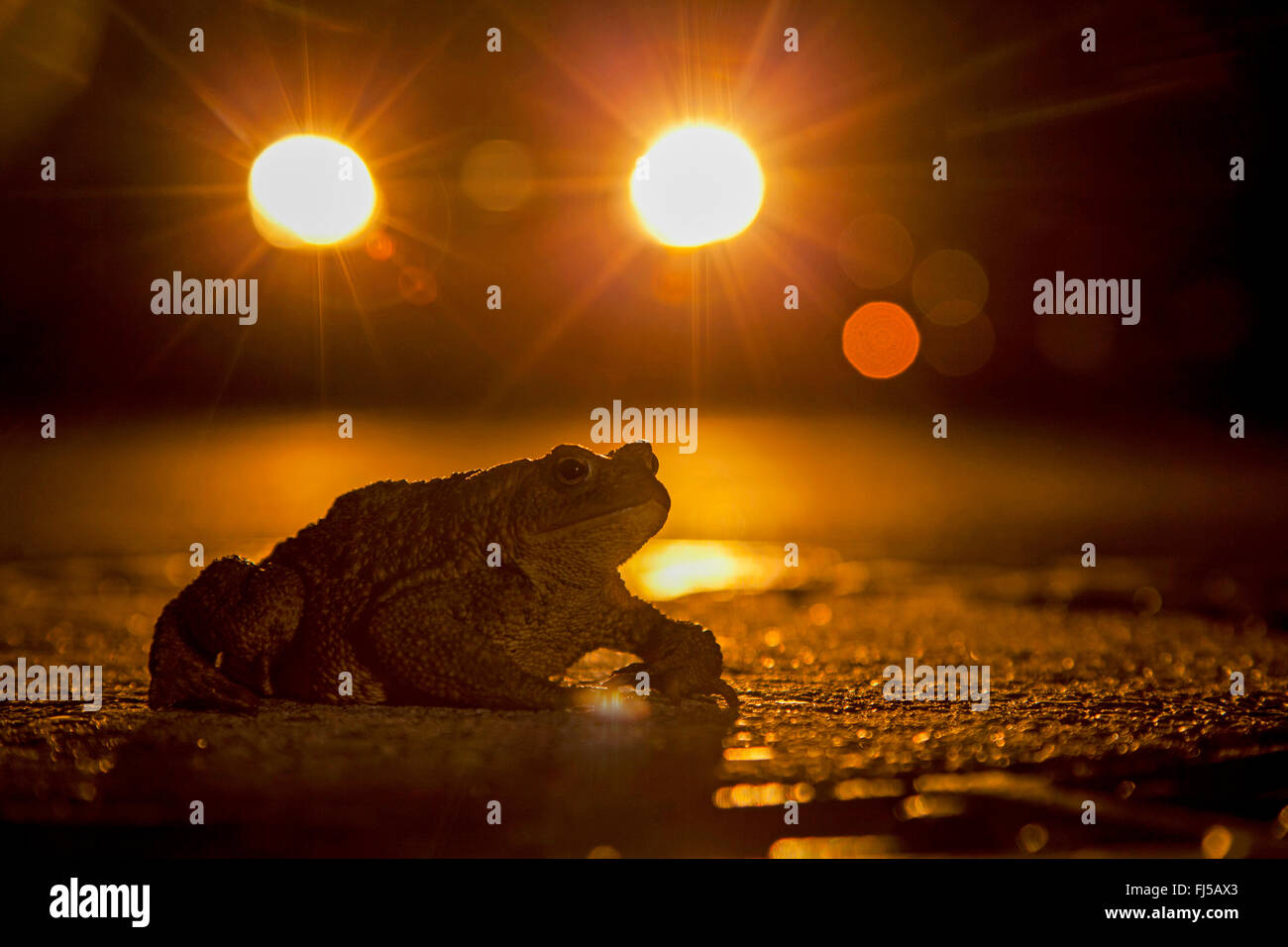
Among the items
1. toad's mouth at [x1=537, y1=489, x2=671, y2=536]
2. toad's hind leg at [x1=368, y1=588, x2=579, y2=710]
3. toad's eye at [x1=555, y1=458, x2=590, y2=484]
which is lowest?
toad's hind leg at [x1=368, y1=588, x2=579, y2=710]

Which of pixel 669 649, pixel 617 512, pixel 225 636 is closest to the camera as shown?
pixel 617 512

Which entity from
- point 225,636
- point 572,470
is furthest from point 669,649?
point 225,636

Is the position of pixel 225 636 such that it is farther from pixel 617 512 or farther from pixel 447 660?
pixel 617 512

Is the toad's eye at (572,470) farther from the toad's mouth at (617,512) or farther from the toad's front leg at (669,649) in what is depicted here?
the toad's front leg at (669,649)

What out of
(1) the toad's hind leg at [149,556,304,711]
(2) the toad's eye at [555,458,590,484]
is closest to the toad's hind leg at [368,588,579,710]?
(1) the toad's hind leg at [149,556,304,711]

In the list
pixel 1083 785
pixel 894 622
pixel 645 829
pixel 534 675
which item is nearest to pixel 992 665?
pixel 894 622

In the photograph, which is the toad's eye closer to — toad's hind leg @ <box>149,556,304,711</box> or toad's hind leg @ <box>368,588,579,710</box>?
toad's hind leg @ <box>368,588,579,710</box>
